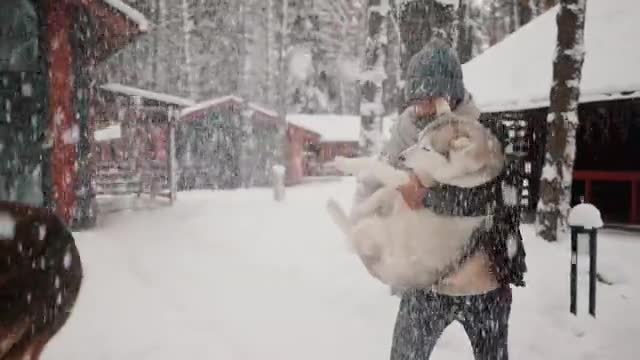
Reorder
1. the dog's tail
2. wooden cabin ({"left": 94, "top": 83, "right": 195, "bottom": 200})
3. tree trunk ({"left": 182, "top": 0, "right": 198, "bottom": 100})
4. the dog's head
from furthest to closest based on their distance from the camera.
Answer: tree trunk ({"left": 182, "top": 0, "right": 198, "bottom": 100}) < wooden cabin ({"left": 94, "top": 83, "right": 195, "bottom": 200}) < the dog's tail < the dog's head

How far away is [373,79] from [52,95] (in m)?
4.20

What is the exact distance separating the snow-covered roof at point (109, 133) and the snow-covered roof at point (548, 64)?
45.0ft

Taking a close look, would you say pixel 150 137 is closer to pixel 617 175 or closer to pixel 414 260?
pixel 617 175

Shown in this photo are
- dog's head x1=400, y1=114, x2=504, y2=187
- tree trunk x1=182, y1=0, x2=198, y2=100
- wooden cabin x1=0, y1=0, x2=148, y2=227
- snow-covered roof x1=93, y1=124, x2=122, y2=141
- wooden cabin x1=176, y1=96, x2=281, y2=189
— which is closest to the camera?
dog's head x1=400, y1=114, x2=504, y2=187

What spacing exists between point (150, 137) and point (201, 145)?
1.83 metres

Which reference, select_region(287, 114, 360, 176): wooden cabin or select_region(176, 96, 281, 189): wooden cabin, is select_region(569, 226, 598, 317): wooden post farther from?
select_region(287, 114, 360, 176): wooden cabin

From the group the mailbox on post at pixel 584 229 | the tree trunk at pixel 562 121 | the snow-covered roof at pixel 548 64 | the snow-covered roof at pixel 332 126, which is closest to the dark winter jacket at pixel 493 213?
the mailbox on post at pixel 584 229

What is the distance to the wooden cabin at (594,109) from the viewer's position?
888 centimetres

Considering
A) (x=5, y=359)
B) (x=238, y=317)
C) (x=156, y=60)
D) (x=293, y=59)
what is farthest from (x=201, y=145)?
(x=5, y=359)

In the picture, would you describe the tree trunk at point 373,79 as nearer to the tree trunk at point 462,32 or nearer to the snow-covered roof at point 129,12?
the tree trunk at point 462,32

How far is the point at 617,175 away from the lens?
9594 mm

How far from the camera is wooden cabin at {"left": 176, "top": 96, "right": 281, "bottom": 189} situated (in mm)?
21922

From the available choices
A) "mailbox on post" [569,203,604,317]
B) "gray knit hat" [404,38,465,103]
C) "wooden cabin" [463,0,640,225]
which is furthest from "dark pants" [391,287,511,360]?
"wooden cabin" [463,0,640,225]

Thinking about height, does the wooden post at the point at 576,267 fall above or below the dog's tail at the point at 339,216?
below
